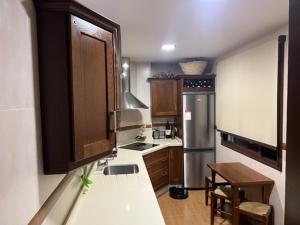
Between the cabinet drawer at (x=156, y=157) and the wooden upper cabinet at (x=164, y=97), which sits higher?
the wooden upper cabinet at (x=164, y=97)

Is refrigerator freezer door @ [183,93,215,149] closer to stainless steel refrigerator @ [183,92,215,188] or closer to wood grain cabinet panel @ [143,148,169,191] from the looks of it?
stainless steel refrigerator @ [183,92,215,188]

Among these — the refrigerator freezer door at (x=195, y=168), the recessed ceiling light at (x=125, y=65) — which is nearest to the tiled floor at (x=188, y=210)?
the refrigerator freezer door at (x=195, y=168)

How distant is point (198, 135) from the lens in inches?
162

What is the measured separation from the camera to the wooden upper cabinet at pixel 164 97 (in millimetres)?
4320

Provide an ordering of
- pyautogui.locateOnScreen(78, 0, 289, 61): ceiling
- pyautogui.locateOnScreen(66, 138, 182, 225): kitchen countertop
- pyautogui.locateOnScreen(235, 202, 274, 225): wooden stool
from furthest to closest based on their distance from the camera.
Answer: pyautogui.locateOnScreen(235, 202, 274, 225): wooden stool → pyautogui.locateOnScreen(78, 0, 289, 61): ceiling → pyautogui.locateOnScreen(66, 138, 182, 225): kitchen countertop

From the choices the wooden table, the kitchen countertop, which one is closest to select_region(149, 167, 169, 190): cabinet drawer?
the wooden table

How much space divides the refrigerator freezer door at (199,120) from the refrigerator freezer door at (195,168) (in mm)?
136

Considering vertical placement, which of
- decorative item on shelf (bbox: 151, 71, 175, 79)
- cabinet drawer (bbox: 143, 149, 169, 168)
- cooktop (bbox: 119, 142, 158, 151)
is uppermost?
decorative item on shelf (bbox: 151, 71, 175, 79)

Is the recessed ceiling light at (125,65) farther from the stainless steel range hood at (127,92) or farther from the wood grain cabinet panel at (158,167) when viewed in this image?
the wood grain cabinet panel at (158,167)

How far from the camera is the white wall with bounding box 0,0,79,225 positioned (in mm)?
651

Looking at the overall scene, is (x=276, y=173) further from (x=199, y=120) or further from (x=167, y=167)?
(x=167, y=167)

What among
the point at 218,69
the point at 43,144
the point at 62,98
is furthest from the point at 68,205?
the point at 218,69

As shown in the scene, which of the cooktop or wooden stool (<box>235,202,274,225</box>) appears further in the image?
the cooktop

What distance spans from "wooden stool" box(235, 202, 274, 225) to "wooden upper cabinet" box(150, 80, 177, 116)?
2249 millimetres
